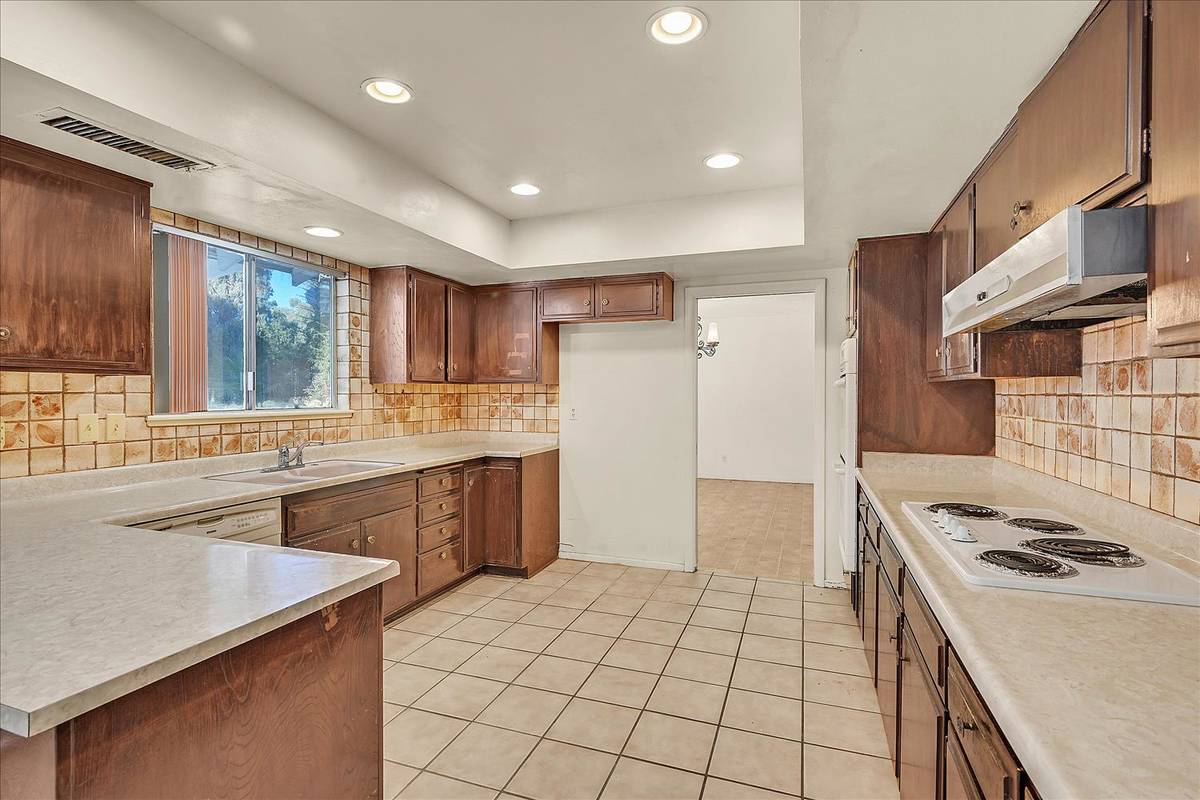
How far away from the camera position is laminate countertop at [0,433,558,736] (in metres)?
0.88

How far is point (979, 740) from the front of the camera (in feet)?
3.30

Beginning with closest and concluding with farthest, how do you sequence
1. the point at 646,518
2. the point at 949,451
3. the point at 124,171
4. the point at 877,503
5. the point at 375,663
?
the point at 375,663, the point at 124,171, the point at 877,503, the point at 949,451, the point at 646,518

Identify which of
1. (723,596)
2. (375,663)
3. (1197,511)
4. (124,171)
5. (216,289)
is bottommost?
(723,596)

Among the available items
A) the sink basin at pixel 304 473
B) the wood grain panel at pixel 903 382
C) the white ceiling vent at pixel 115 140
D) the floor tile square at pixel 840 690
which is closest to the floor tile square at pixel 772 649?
the floor tile square at pixel 840 690

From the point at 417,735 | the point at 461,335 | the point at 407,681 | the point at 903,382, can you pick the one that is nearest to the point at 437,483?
the point at 461,335

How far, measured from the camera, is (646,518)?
14.7ft

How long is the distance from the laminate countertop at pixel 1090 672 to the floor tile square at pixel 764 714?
39.6 inches

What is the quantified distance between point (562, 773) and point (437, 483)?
6.80 ft

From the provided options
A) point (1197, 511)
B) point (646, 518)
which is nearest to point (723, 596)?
point (646, 518)

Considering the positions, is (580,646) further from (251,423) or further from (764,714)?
(251,423)

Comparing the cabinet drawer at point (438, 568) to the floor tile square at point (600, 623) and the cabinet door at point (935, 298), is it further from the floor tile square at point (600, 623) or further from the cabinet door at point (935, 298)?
the cabinet door at point (935, 298)

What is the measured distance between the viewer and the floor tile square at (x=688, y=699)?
242 centimetres

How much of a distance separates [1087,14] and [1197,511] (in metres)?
1.21

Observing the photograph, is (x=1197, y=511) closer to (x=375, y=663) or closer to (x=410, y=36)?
(x=375, y=663)
